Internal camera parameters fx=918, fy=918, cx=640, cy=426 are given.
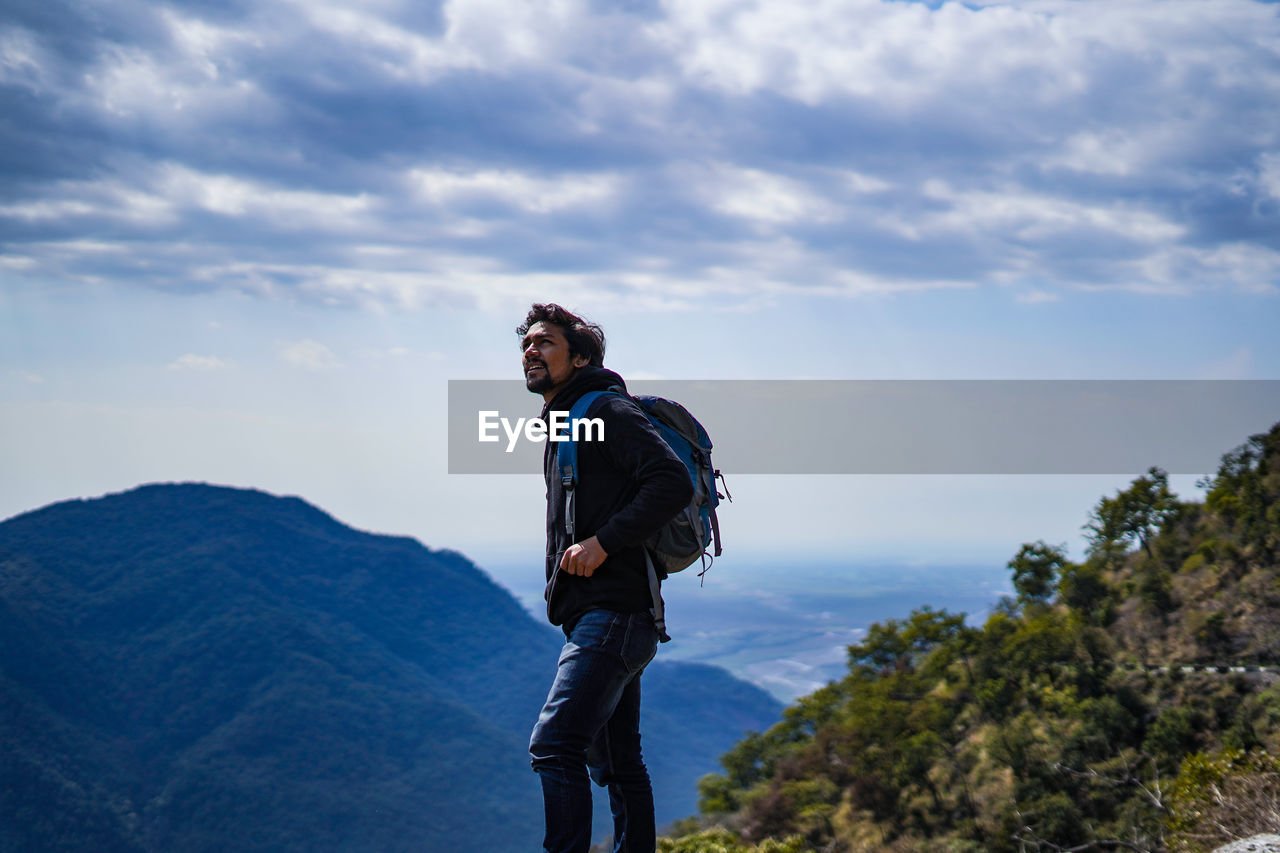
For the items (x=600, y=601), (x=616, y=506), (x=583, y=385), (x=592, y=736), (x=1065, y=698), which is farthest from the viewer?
(x=1065, y=698)

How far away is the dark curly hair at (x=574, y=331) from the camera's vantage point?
4172mm

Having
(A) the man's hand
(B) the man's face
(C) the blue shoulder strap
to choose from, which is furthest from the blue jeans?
(B) the man's face

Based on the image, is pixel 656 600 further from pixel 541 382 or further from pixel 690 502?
pixel 541 382

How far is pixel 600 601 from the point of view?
3670 millimetres

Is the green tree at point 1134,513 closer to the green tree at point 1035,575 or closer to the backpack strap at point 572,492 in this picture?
the green tree at point 1035,575

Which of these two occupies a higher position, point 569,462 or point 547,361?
point 547,361

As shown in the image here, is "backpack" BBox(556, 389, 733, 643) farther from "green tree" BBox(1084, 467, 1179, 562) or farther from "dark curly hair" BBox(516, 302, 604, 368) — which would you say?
"green tree" BBox(1084, 467, 1179, 562)

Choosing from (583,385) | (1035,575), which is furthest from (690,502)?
(1035,575)

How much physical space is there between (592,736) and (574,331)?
1.76 meters

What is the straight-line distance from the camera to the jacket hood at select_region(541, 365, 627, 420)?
156 inches

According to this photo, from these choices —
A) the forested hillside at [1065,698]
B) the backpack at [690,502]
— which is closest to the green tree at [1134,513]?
the forested hillside at [1065,698]

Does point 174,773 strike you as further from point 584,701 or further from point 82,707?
point 584,701

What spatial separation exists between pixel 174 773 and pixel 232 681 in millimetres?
18222

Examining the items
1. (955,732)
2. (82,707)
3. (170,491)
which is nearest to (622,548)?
(955,732)
